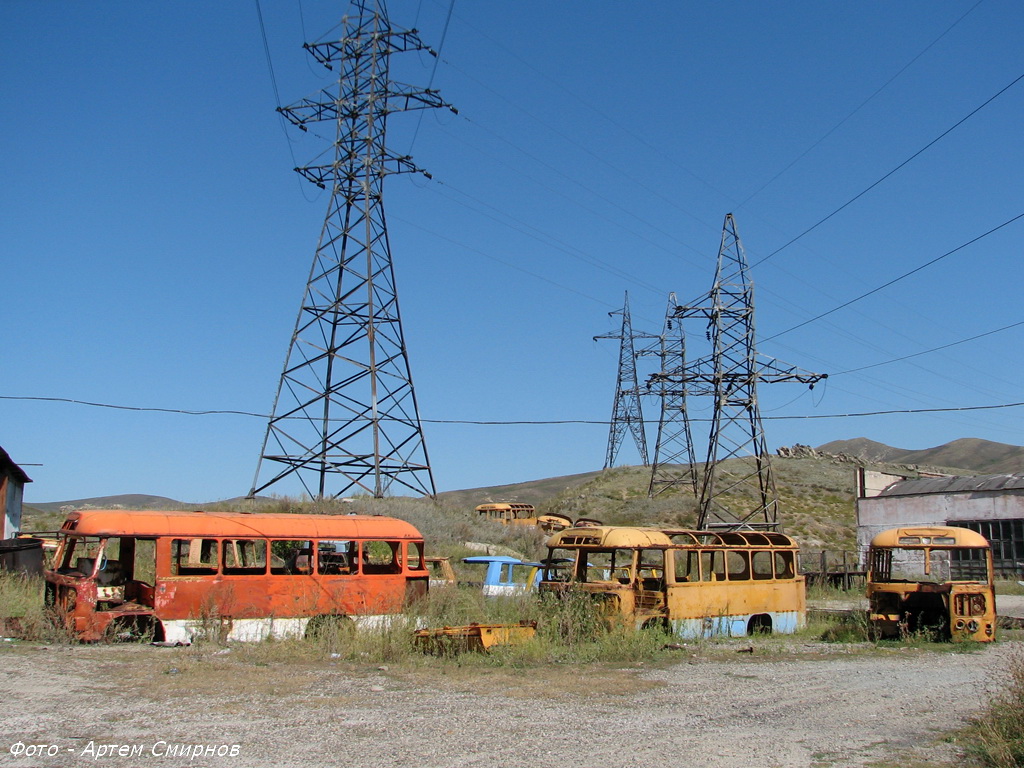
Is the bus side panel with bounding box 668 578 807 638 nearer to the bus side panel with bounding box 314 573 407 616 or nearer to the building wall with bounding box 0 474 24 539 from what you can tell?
the bus side panel with bounding box 314 573 407 616

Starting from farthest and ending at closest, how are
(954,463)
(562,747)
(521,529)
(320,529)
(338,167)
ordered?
(954,463)
(521,529)
(338,167)
(320,529)
(562,747)

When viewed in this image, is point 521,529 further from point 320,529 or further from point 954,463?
point 954,463

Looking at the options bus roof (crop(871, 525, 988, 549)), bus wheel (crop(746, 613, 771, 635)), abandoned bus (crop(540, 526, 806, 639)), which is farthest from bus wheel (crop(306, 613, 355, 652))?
bus roof (crop(871, 525, 988, 549))

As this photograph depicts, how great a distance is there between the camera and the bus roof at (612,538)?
15.3 meters

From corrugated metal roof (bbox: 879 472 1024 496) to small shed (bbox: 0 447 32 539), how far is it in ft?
105

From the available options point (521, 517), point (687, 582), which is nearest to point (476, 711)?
point (687, 582)

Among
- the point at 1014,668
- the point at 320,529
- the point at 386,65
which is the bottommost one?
the point at 1014,668

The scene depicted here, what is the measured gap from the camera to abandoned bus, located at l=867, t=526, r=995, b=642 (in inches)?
612

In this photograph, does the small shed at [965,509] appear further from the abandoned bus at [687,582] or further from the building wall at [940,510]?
the abandoned bus at [687,582]

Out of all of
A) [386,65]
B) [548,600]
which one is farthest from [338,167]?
[548,600]

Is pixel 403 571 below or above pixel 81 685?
above

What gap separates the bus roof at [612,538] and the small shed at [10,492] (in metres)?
21.3

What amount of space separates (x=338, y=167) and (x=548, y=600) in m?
19.1

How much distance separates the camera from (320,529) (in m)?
15.8
